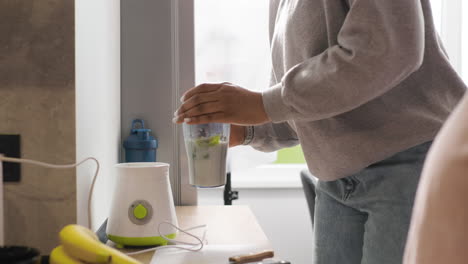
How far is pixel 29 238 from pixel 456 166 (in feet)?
2.95

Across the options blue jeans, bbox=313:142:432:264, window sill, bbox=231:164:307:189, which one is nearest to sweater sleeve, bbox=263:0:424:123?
blue jeans, bbox=313:142:432:264

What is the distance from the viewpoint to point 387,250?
3.40ft

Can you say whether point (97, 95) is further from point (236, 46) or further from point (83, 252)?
point (236, 46)

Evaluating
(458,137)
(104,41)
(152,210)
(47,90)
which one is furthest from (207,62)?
(458,137)

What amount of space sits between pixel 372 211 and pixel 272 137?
48cm

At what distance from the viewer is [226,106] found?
110cm

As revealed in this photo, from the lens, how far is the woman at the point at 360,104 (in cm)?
95

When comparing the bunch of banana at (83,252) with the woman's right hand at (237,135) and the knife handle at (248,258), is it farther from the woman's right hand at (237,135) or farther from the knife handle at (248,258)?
the woman's right hand at (237,135)

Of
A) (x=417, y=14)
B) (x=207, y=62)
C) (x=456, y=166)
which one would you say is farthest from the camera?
(x=207, y=62)

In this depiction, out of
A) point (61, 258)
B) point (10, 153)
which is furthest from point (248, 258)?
point (10, 153)

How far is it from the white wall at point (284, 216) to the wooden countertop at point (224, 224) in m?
0.99

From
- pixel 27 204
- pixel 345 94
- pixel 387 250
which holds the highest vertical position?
pixel 345 94

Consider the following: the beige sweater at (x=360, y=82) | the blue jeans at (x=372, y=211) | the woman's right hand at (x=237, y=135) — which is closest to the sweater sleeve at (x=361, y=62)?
the beige sweater at (x=360, y=82)

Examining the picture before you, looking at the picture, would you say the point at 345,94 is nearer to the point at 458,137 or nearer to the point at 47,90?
the point at 47,90
